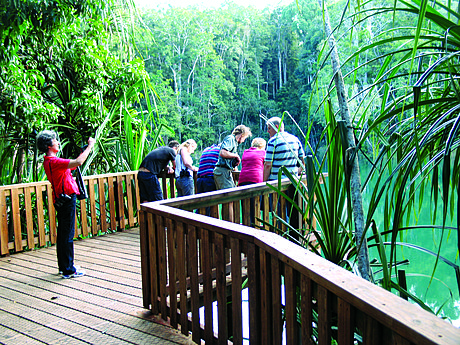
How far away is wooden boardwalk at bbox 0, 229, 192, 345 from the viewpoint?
256 cm

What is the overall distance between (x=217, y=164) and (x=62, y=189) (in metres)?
1.92

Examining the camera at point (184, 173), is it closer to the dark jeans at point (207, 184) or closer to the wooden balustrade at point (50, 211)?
the dark jeans at point (207, 184)

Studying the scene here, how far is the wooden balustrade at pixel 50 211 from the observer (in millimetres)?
4578

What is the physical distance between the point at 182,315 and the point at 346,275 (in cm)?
150

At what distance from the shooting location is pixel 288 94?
43688 mm

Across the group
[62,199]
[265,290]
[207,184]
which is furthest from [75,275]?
[265,290]

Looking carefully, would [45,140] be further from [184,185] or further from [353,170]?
[353,170]

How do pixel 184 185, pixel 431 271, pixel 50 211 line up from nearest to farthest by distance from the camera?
pixel 50 211
pixel 184 185
pixel 431 271

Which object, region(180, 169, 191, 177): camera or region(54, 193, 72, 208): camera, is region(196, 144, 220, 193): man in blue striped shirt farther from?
region(54, 193, 72, 208): camera

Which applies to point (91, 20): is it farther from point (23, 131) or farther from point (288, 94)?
point (288, 94)

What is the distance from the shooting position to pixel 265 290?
173 cm

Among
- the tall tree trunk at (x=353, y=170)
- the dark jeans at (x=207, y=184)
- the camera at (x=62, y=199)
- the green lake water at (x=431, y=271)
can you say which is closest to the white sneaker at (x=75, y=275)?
the camera at (x=62, y=199)

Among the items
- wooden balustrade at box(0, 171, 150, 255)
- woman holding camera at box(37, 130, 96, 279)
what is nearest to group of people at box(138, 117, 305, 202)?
wooden balustrade at box(0, 171, 150, 255)

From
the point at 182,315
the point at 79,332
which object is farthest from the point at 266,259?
the point at 79,332
